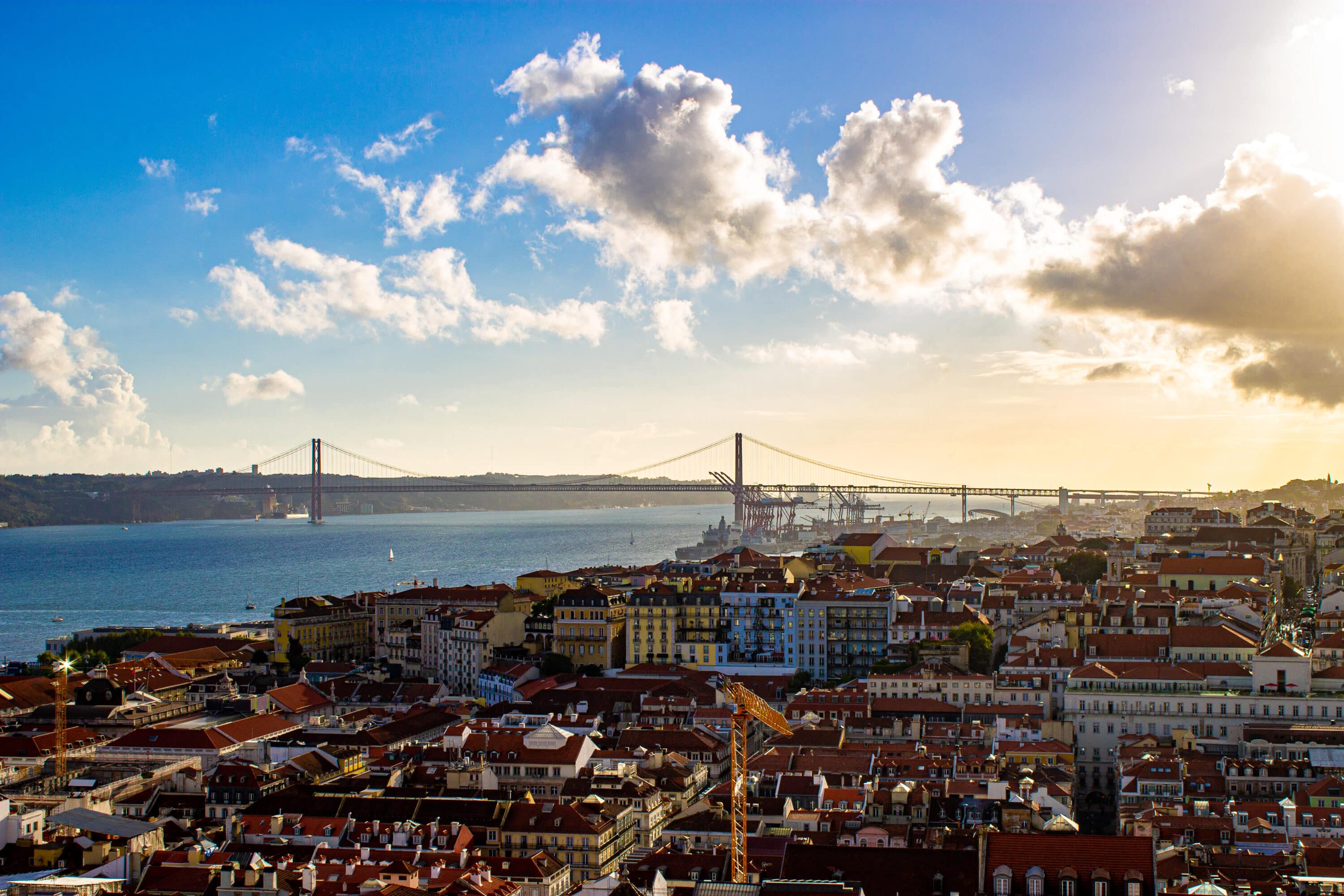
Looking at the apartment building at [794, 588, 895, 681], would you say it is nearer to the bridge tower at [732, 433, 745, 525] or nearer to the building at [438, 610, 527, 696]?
the building at [438, 610, 527, 696]

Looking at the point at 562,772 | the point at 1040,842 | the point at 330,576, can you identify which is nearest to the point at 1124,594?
the point at 562,772

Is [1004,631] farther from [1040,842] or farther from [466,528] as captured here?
[466,528]

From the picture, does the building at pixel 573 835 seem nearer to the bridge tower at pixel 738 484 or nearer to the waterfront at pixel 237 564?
the waterfront at pixel 237 564

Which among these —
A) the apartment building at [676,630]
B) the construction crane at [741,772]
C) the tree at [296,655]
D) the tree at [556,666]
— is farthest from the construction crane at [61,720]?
the apartment building at [676,630]

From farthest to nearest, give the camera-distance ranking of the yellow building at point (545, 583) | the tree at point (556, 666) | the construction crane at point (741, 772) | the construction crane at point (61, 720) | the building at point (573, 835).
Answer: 1. the yellow building at point (545, 583)
2. the tree at point (556, 666)
3. the construction crane at point (61, 720)
4. the building at point (573, 835)
5. the construction crane at point (741, 772)

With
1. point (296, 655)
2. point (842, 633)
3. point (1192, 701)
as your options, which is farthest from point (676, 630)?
point (1192, 701)

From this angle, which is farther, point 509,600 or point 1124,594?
point 509,600
